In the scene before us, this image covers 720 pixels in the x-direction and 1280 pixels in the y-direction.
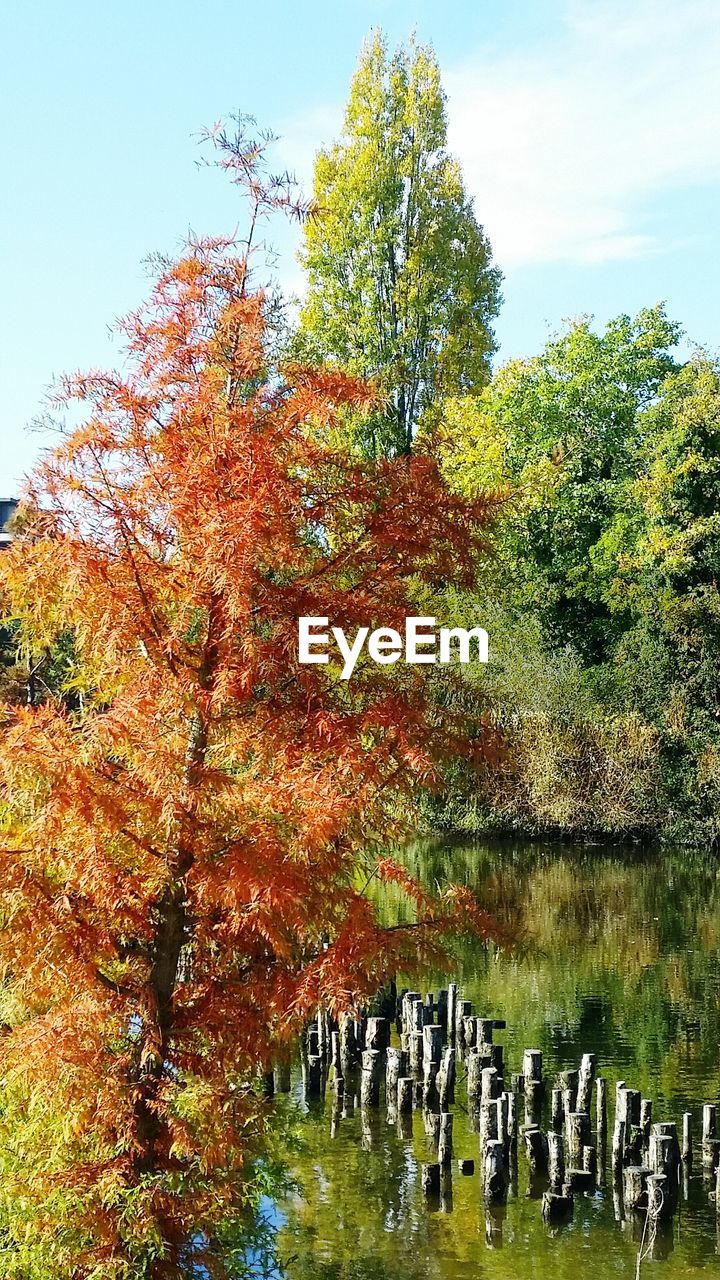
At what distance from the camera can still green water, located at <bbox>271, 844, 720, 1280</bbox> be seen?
30.0ft

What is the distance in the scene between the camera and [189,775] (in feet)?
21.7

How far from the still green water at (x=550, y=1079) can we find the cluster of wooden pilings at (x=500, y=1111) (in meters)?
0.14

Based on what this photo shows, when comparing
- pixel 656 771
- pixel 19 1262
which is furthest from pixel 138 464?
pixel 656 771

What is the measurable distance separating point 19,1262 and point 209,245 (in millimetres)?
5100

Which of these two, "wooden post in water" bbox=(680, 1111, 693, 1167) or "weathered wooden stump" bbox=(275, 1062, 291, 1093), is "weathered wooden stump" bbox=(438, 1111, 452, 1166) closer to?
"wooden post in water" bbox=(680, 1111, 693, 1167)

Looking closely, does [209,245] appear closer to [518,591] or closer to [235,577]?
[235,577]

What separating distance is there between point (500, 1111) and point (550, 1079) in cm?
240

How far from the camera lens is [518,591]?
32125 millimetres

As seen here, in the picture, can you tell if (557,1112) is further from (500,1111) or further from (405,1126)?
(405,1126)

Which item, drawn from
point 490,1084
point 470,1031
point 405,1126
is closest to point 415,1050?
point 470,1031

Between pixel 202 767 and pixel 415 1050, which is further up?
pixel 202 767

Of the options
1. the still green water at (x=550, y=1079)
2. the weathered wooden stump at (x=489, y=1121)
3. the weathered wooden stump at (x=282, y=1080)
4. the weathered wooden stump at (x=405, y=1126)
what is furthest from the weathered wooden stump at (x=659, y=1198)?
the weathered wooden stump at (x=282, y=1080)

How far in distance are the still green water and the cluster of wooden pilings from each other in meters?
0.14

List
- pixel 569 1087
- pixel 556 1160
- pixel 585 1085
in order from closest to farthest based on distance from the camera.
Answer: pixel 556 1160 → pixel 585 1085 → pixel 569 1087
